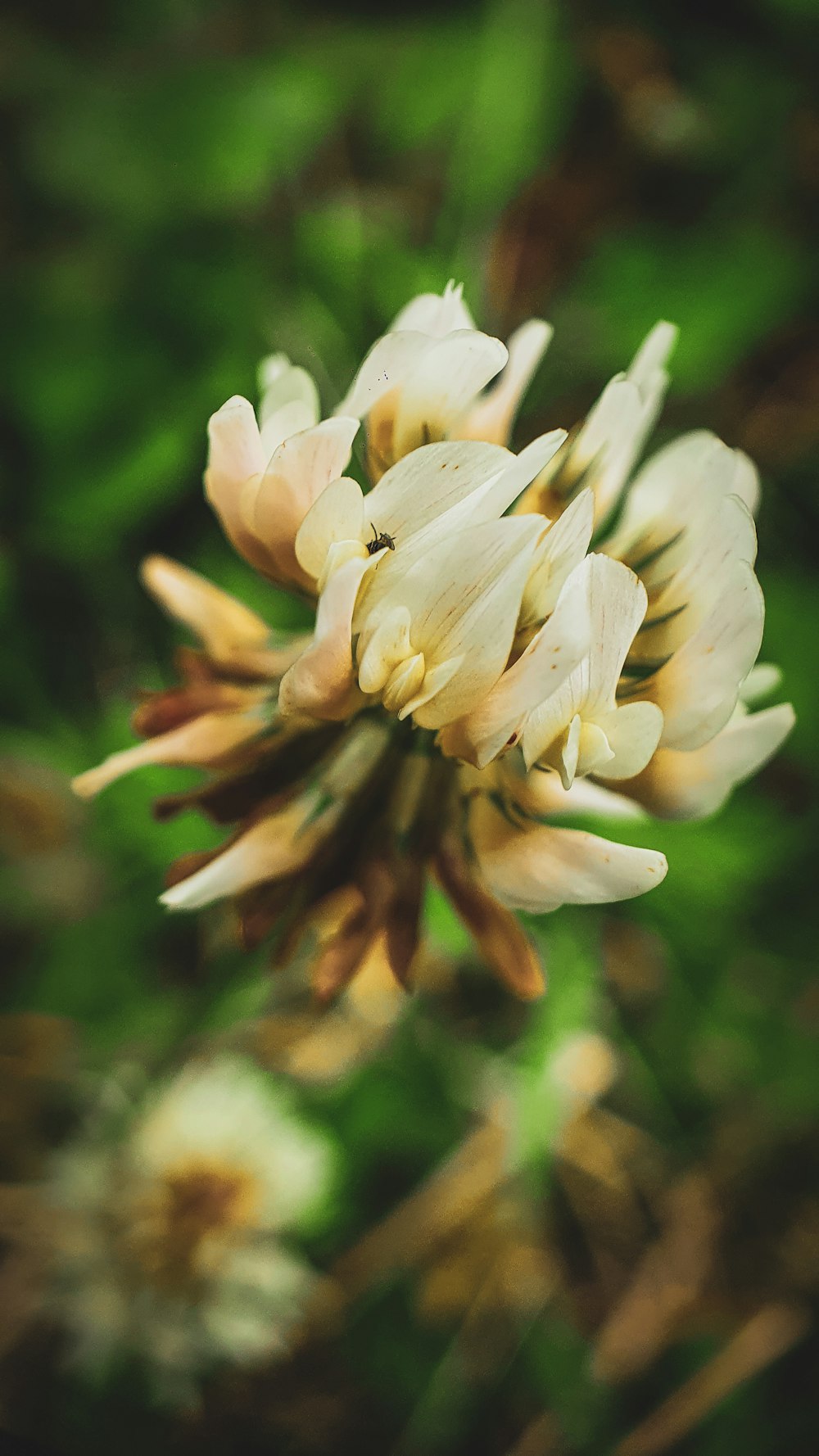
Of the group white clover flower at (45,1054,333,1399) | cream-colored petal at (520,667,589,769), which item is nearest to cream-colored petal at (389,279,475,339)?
cream-colored petal at (520,667,589,769)

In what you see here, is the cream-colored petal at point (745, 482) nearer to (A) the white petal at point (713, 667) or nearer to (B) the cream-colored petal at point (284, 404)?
(A) the white petal at point (713, 667)

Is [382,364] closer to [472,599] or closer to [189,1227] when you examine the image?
[472,599]

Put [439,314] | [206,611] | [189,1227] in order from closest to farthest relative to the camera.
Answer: [439,314], [206,611], [189,1227]

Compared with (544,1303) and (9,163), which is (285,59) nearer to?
(9,163)

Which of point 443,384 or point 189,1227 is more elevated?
point 443,384

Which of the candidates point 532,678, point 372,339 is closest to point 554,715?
point 532,678

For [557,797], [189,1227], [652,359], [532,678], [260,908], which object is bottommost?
[189,1227]
